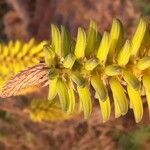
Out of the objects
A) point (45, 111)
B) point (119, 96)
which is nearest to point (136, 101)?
point (119, 96)

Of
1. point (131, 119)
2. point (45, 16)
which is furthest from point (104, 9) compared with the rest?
point (131, 119)

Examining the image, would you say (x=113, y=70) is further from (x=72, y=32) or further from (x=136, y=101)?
(x=72, y=32)

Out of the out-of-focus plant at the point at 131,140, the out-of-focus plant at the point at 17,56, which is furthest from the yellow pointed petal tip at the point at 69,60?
the out-of-focus plant at the point at 131,140

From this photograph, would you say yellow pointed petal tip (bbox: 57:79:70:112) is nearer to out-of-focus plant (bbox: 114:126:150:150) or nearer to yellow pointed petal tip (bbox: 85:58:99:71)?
yellow pointed petal tip (bbox: 85:58:99:71)

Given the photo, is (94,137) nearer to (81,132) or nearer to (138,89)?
(81,132)

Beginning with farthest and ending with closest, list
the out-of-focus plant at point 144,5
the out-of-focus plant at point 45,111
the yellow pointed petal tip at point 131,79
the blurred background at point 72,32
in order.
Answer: the out-of-focus plant at point 144,5 → the blurred background at point 72,32 → the out-of-focus plant at point 45,111 → the yellow pointed petal tip at point 131,79

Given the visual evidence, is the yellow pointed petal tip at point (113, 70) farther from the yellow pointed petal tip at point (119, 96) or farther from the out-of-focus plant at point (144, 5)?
the out-of-focus plant at point (144, 5)

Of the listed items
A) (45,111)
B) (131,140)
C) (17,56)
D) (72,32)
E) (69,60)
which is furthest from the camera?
(131,140)
